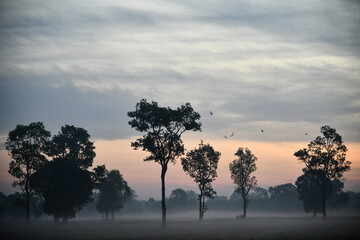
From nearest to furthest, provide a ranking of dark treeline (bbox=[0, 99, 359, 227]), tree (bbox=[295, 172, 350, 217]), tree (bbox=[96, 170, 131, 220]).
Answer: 1. dark treeline (bbox=[0, 99, 359, 227])
2. tree (bbox=[295, 172, 350, 217])
3. tree (bbox=[96, 170, 131, 220])

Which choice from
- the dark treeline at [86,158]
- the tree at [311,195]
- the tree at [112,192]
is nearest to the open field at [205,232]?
the dark treeline at [86,158]

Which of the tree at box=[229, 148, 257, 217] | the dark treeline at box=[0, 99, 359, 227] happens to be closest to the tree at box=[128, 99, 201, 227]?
the dark treeline at box=[0, 99, 359, 227]

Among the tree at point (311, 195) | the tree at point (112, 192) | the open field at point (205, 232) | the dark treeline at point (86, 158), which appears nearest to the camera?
the open field at point (205, 232)

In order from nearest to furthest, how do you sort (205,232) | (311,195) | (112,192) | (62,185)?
(205,232), (62,185), (311,195), (112,192)

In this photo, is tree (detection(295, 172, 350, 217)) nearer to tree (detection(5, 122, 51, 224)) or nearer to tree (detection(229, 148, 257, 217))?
tree (detection(229, 148, 257, 217))

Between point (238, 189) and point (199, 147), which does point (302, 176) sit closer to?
point (238, 189)

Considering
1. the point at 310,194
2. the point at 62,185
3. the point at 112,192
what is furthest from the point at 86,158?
the point at 310,194

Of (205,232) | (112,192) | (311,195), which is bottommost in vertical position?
(205,232)

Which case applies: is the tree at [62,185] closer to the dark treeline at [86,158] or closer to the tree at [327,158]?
the dark treeline at [86,158]

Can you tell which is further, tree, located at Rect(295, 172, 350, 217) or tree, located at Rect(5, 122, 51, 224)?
tree, located at Rect(295, 172, 350, 217)

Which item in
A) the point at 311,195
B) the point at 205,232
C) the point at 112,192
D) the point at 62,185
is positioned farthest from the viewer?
the point at 112,192

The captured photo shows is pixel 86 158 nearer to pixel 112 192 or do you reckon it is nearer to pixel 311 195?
pixel 112 192

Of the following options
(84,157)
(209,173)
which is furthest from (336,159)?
(84,157)

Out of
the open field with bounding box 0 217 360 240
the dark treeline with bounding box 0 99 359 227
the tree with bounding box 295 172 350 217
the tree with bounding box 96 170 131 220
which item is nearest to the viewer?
the open field with bounding box 0 217 360 240
